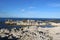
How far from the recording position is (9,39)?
68.7 feet

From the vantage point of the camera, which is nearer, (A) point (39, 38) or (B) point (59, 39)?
(A) point (39, 38)

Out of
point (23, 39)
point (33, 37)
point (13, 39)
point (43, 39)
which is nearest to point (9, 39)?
point (13, 39)

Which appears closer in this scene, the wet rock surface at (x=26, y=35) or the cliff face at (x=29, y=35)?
the wet rock surface at (x=26, y=35)

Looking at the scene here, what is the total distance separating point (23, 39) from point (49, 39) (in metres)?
4.18

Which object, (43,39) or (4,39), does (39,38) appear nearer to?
(43,39)

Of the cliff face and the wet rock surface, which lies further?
the cliff face

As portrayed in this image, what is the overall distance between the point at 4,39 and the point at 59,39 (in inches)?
326

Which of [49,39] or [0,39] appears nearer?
[0,39]

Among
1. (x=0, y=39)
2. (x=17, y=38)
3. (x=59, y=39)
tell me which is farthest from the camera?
(x=59, y=39)

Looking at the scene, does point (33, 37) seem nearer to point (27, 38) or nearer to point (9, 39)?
point (27, 38)

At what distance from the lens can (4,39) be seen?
20750 mm

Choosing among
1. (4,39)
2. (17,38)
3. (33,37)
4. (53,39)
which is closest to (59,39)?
(53,39)

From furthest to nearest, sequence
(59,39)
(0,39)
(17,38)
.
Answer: (59,39) → (17,38) → (0,39)

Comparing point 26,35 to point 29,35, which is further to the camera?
point 26,35
